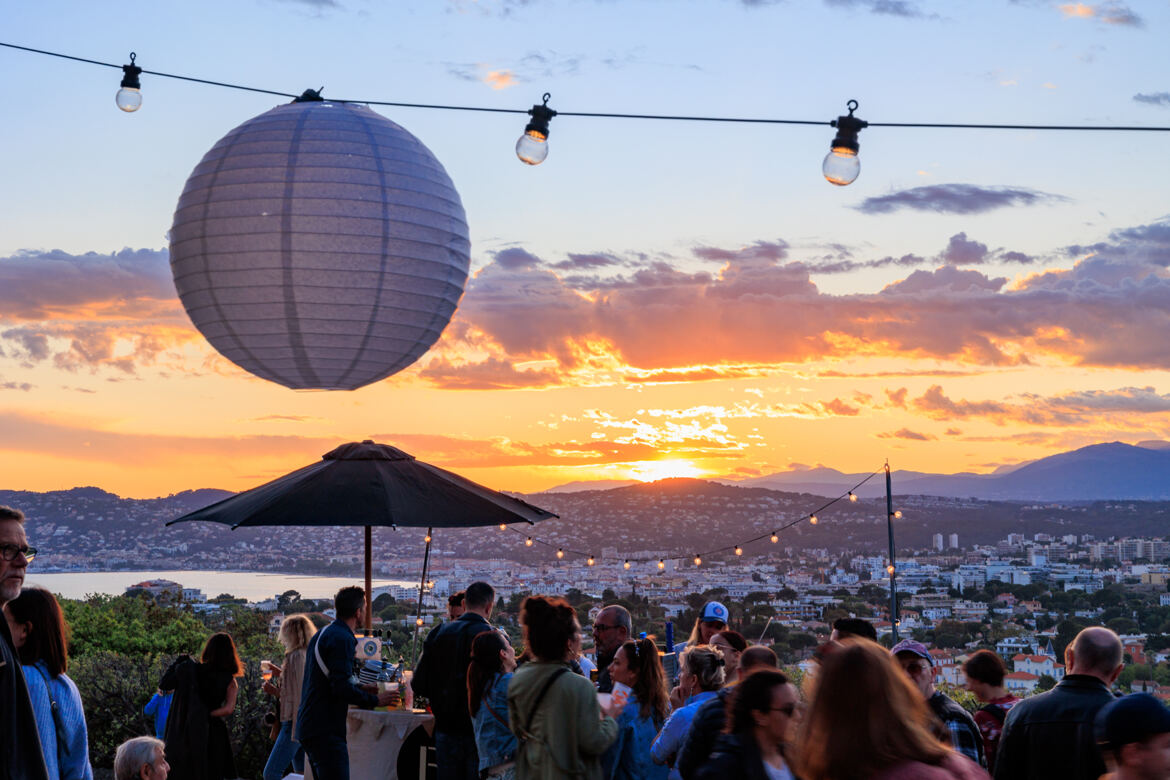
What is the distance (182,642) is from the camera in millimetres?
11539

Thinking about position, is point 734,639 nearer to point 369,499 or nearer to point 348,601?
point 348,601

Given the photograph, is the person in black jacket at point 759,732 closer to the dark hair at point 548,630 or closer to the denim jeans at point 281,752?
the dark hair at point 548,630

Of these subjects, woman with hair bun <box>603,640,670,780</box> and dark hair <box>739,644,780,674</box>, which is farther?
woman with hair bun <box>603,640,670,780</box>

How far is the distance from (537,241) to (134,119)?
4523mm

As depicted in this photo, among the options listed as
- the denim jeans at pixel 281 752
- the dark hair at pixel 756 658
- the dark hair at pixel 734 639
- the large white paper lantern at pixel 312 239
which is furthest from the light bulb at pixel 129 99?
the dark hair at pixel 756 658

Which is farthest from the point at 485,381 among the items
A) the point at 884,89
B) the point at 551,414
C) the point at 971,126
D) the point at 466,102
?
the point at 971,126

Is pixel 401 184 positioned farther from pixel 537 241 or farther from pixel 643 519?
pixel 643 519

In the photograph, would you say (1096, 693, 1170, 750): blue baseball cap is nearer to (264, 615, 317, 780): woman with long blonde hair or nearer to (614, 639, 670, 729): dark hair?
→ (614, 639, 670, 729): dark hair

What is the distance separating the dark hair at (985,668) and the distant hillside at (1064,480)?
33.0m

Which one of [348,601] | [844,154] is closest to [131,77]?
[348,601]

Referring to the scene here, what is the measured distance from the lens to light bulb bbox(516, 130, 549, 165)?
6.37 m

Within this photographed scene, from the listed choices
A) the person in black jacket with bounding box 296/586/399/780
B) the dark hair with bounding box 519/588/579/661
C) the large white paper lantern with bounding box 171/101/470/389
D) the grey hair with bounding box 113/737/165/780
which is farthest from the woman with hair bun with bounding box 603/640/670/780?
the large white paper lantern with bounding box 171/101/470/389

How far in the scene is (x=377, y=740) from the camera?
6809 mm

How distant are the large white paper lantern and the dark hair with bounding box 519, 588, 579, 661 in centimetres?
242
